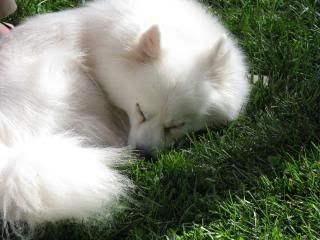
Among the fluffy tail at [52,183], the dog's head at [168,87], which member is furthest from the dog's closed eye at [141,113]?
the fluffy tail at [52,183]

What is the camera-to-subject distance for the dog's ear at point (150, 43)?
10.2 ft

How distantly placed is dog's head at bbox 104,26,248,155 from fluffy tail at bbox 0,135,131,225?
51 cm

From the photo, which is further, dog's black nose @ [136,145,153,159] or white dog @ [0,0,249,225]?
dog's black nose @ [136,145,153,159]

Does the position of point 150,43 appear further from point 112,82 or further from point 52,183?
point 52,183

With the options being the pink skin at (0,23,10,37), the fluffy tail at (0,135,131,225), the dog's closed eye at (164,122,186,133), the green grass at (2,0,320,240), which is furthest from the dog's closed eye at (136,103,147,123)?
the pink skin at (0,23,10,37)

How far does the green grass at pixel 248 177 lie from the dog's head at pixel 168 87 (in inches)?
4.8

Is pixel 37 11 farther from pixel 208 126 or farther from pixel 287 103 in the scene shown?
pixel 287 103

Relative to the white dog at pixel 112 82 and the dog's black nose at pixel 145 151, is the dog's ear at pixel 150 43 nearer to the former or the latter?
the white dog at pixel 112 82

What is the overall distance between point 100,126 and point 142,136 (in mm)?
251

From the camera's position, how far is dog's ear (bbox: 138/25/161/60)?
312 centimetres

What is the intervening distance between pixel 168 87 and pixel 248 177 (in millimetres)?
638

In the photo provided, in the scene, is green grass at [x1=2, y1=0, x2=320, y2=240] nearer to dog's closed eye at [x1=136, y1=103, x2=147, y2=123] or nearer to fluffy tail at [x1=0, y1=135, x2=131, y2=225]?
fluffy tail at [x1=0, y1=135, x2=131, y2=225]

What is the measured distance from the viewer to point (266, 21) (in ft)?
13.6

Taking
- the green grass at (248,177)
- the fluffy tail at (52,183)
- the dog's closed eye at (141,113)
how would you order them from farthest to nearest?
the dog's closed eye at (141,113), the green grass at (248,177), the fluffy tail at (52,183)
